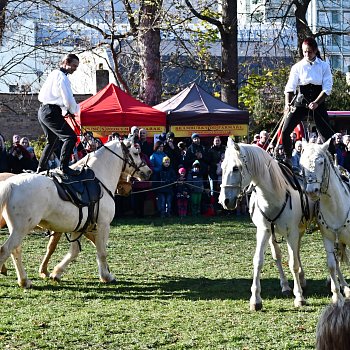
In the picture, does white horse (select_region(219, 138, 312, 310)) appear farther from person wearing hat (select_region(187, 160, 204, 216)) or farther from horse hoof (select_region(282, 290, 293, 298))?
person wearing hat (select_region(187, 160, 204, 216))

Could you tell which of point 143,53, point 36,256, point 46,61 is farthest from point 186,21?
point 36,256

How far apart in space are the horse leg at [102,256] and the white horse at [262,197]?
8.14 feet

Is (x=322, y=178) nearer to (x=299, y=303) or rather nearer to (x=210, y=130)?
(x=299, y=303)

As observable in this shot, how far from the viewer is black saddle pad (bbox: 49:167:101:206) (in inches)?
412

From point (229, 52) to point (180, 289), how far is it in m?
15.6

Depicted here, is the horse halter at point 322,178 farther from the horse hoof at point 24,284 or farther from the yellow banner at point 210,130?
the yellow banner at point 210,130

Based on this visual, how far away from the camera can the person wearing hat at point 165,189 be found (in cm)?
1917

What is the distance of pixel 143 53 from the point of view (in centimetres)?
2439

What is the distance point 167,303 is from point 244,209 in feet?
36.5

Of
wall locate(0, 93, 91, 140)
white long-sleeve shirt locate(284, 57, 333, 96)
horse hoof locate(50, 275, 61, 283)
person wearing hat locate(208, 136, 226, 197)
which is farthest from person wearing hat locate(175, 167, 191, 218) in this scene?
wall locate(0, 93, 91, 140)

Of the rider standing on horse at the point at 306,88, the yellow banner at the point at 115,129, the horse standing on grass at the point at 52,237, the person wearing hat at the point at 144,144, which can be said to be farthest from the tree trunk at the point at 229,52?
the rider standing on horse at the point at 306,88

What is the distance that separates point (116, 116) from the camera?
19.5 metres

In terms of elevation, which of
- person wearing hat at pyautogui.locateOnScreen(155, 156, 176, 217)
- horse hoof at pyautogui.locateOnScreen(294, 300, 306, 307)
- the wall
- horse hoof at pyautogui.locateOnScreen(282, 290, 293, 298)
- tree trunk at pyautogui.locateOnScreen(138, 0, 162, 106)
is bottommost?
horse hoof at pyautogui.locateOnScreen(282, 290, 293, 298)

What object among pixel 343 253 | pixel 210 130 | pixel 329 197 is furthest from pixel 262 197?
pixel 210 130
